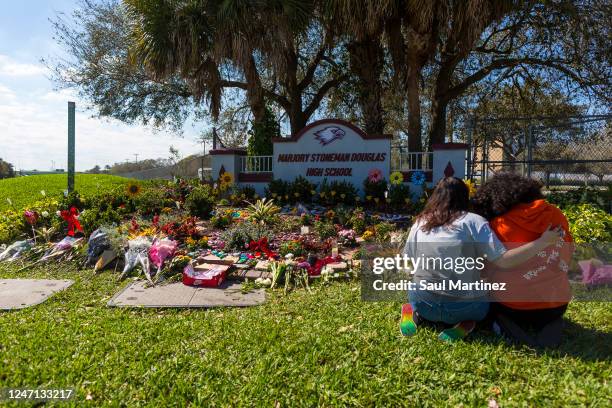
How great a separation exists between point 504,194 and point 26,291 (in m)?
4.98

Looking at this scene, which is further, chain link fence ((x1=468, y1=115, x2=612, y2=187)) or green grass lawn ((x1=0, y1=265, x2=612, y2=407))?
chain link fence ((x1=468, y1=115, x2=612, y2=187))

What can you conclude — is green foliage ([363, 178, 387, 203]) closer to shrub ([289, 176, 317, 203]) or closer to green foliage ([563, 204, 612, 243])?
shrub ([289, 176, 317, 203])

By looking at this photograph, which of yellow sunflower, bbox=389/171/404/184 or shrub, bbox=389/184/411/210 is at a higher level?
yellow sunflower, bbox=389/171/404/184

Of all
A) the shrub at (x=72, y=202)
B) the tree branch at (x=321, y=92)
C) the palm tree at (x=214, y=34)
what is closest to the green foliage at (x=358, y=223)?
the shrub at (x=72, y=202)

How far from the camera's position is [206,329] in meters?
3.44

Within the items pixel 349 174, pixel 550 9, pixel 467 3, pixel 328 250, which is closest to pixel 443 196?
pixel 328 250

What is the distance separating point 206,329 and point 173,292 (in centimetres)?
128

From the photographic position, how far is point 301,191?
31.4 ft

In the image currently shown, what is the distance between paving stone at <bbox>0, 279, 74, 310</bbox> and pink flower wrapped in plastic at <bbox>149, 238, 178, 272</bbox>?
972mm

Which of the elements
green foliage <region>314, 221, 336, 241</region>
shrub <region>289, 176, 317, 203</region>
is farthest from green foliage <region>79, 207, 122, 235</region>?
shrub <region>289, 176, 317, 203</region>

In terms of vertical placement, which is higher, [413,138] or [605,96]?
[605,96]

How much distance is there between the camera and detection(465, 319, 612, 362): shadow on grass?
2756 mm

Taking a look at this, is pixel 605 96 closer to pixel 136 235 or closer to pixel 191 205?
pixel 191 205

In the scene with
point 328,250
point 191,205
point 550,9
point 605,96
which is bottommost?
point 328,250
